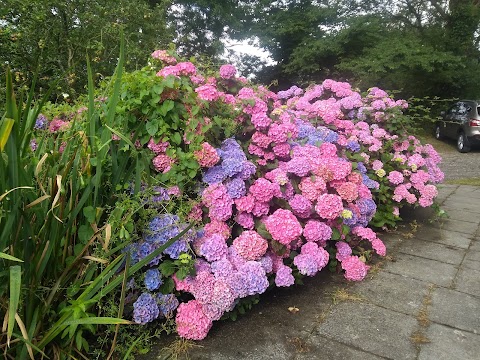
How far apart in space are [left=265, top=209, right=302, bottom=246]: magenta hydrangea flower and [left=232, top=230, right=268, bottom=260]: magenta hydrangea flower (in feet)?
0.31

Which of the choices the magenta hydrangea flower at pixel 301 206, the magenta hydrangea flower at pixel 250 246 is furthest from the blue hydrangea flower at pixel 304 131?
the magenta hydrangea flower at pixel 250 246

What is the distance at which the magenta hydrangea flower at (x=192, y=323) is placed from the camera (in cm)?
201

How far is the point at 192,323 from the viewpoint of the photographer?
2.01 m

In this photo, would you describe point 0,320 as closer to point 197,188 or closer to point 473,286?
point 197,188

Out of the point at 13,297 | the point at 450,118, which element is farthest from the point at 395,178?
the point at 450,118

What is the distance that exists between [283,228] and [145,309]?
35.1 inches

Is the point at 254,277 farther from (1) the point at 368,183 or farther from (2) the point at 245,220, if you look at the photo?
(1) the point at 368,183

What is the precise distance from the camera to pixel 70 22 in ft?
17.4

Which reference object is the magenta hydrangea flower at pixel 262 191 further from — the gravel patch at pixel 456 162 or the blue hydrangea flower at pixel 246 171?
the gravel patch at pixel 456 162

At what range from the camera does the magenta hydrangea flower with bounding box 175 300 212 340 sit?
2.01 metres

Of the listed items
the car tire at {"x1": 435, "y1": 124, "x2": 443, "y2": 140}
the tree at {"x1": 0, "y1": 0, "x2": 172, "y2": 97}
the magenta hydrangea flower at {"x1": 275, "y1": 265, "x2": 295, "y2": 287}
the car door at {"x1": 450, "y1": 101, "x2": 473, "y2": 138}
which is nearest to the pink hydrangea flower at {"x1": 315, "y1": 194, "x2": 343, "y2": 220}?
the magenta hydrangea flower at {"x1": 275, "y1": 265, "x2": 295, "y2": 287}

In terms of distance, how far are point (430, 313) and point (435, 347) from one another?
0.36 meters

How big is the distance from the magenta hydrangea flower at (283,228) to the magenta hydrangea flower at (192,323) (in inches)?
24.1

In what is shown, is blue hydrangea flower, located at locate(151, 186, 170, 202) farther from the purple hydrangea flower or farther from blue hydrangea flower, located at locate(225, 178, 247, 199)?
the purple hydrangea flower
